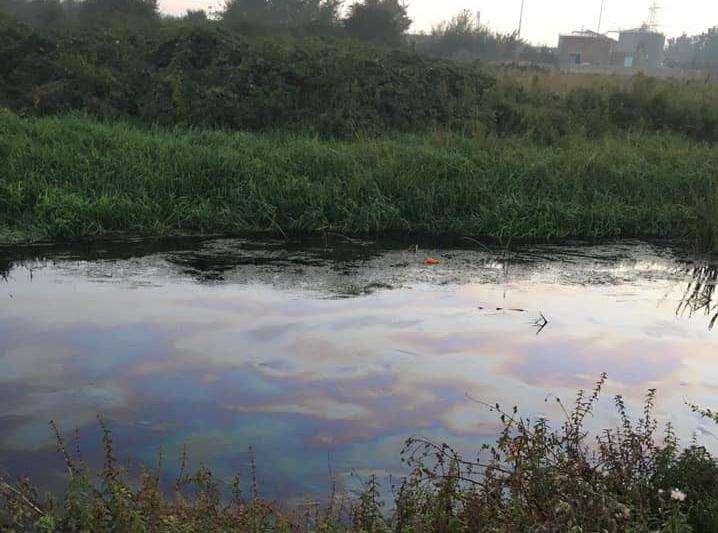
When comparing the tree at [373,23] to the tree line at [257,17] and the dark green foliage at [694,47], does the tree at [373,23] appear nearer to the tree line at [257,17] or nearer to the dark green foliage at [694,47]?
the tree line at [257,17]

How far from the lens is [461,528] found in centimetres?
373

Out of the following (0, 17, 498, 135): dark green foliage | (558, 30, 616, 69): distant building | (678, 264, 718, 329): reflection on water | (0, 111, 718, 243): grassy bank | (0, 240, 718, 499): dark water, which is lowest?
(0, 240, 718, 499): dark water

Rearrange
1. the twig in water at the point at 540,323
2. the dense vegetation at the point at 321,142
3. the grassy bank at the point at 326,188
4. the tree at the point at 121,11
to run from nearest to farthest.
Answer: the twig in water at the point at 540,323
the grassy bank at the point at 326,188
the dense vegetation at the point at 321,142
the tree at the point at 121,11

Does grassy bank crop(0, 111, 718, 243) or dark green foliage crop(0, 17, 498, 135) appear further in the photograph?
dark green foliage crop(0, 17, 498, 135)

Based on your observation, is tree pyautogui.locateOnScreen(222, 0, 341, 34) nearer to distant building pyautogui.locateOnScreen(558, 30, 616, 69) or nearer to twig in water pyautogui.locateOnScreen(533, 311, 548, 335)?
twig in water pyautogui.locateOnScreen(533, 311, 548, 335)

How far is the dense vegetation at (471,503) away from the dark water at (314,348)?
586 millimetres

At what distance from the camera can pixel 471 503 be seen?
3906 millimetres

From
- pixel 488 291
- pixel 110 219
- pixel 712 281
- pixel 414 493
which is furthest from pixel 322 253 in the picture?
pixel 414 493

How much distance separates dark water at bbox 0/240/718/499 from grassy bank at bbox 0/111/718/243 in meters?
1.03

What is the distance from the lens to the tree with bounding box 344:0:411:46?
2712cm

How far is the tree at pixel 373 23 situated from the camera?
27125 mm

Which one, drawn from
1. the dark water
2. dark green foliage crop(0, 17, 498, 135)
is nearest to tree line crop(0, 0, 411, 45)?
dark green foliage crop(0, 17, 498, 135)

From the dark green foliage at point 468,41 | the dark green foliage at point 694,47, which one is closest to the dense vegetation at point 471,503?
the dark green foliage at point 468,41

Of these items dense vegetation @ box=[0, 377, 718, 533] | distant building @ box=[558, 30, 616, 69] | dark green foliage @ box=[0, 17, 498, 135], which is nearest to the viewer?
dense vegetation @ box=[0, 377, 718, 533]
